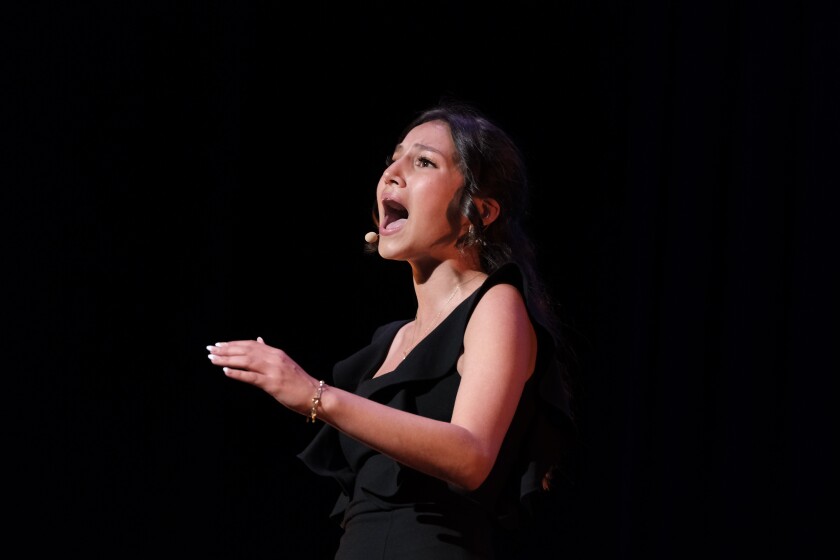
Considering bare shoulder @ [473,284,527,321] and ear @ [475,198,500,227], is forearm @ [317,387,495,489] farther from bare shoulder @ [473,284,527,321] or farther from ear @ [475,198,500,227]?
ear @ [475,198,500,227]

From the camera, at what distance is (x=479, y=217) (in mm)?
1754

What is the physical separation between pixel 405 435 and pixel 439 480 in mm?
193

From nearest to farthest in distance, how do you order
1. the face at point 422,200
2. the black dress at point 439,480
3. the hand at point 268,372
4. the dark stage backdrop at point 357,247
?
1. the hand at point 268,372
2. the black dress at point 439,480
3. the face at point 422,200
4. the dark stage backdrop at point 357,247

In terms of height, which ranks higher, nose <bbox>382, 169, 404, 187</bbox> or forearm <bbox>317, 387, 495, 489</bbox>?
nose <bbox>382, 169, 404, 187</bbox>

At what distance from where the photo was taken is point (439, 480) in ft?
4.93

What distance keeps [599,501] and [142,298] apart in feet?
4.87

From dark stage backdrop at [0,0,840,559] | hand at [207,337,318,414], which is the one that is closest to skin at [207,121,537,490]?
hand at [207,337,318,414]

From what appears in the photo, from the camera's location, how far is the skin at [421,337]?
132 centimetres

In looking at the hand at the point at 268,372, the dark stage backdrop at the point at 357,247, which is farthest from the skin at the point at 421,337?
the dark stage backdrop at the point at 357,247

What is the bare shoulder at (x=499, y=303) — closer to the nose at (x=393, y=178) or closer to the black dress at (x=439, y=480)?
the black dress at (x=439, y=480)

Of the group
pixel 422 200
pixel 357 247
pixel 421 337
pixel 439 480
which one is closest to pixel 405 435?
pixel 439 480

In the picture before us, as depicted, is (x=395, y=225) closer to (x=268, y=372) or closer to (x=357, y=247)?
(x=268, y=372)

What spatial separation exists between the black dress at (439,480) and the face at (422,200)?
18cm

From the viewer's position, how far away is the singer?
1.35 metres
